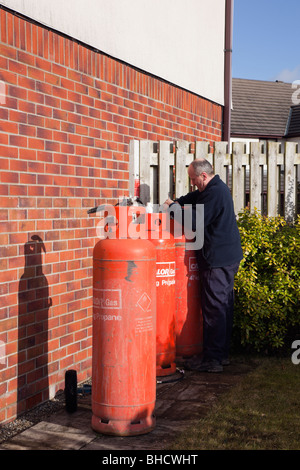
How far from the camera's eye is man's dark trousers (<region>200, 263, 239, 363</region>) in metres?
5.49

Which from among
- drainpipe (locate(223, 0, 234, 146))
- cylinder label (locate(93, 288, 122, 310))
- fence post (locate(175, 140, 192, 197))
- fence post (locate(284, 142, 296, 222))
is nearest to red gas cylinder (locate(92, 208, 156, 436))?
cylinder label (locate(93, 288, 122, 310))

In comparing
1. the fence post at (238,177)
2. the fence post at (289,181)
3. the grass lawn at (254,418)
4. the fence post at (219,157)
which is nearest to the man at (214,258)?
the grass lawn at (254,418)

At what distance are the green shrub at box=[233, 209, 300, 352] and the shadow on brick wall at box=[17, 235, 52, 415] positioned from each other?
221cm

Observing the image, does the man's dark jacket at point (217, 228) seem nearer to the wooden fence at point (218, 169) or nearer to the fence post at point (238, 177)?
the wooden fence at point (218, 169)

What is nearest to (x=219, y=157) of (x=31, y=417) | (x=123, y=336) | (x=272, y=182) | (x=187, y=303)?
(x=272, y=182)

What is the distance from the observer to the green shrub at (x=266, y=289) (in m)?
5.93

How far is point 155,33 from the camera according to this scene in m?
6.62

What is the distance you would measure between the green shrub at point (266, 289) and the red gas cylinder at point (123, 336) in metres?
2.18

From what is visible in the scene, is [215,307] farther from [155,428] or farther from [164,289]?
[155,428]

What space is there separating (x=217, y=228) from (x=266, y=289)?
37.5 inches

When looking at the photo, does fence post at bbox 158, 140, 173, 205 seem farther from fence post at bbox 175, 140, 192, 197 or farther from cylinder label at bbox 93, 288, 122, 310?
cylinder label at bbox 93, 288, 122, 310

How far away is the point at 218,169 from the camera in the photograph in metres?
6.87

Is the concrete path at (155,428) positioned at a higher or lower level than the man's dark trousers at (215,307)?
lower
